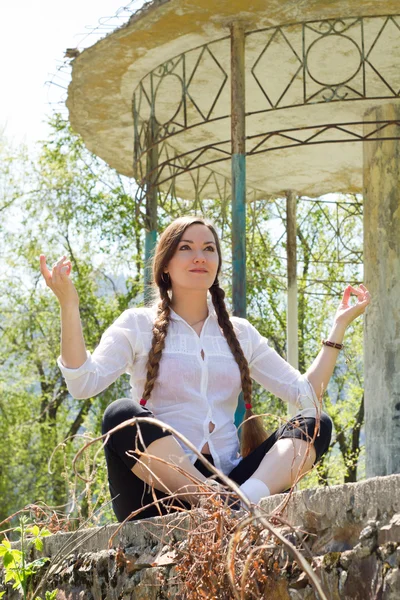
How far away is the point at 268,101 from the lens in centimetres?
1003

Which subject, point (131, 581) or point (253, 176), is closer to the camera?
point (131, 581)

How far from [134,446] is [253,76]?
6.06m

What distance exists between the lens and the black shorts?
13.6 ft

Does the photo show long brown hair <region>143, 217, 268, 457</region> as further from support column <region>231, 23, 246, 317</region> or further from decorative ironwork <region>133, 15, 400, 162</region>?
decorative ironwork <region>133, 15, 400, 162</region>

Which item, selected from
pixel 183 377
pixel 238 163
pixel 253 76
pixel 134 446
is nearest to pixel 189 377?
pixel 183 377

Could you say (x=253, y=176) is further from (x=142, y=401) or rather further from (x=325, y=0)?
(x=142, y=401)

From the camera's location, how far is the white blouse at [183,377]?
4754mm

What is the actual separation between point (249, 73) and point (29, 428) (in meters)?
17.8

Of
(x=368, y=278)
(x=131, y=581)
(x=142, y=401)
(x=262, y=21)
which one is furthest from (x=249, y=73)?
(x=131, y=581)

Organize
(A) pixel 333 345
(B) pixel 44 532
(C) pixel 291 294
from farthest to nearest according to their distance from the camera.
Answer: (C) pixel 291 294
(A) pixel 333 345
(B) pixel 44 532

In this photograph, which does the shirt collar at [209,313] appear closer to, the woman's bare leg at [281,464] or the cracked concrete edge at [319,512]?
the woman's bare leg at [281,464]

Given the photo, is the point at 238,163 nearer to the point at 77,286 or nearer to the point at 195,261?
the point at 195,261

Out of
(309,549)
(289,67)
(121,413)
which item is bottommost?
(309,549)

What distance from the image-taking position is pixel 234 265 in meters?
8.87
